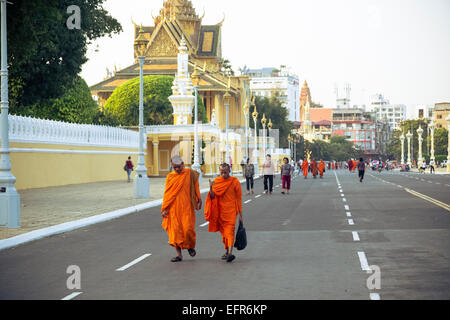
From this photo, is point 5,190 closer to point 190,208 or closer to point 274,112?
point 190,208

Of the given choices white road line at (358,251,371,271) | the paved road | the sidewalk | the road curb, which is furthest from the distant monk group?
the sidewalk

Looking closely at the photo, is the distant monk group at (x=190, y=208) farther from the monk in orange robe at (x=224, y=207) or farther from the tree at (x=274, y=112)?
the tree at (x=274, y=112)

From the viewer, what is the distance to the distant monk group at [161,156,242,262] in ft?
39.0

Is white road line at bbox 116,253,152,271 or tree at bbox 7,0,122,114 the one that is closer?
white road line at bbox 116,253,152,271

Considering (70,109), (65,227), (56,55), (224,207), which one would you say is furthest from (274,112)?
(224,207)

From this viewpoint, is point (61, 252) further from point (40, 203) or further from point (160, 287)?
point (40, 203)

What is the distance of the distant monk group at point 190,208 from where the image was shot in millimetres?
11883

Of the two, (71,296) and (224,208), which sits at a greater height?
(224,208)

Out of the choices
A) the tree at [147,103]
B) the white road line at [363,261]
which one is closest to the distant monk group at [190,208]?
the white road line at [363,261]

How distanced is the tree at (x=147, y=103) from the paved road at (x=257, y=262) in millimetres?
51064

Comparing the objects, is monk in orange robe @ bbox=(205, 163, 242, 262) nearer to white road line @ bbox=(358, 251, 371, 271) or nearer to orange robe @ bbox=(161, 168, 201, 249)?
orange robe @ bbox=(161, 168, 201, 249)

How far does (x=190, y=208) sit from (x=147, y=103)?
59344 mm

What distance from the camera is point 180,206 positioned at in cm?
1191
